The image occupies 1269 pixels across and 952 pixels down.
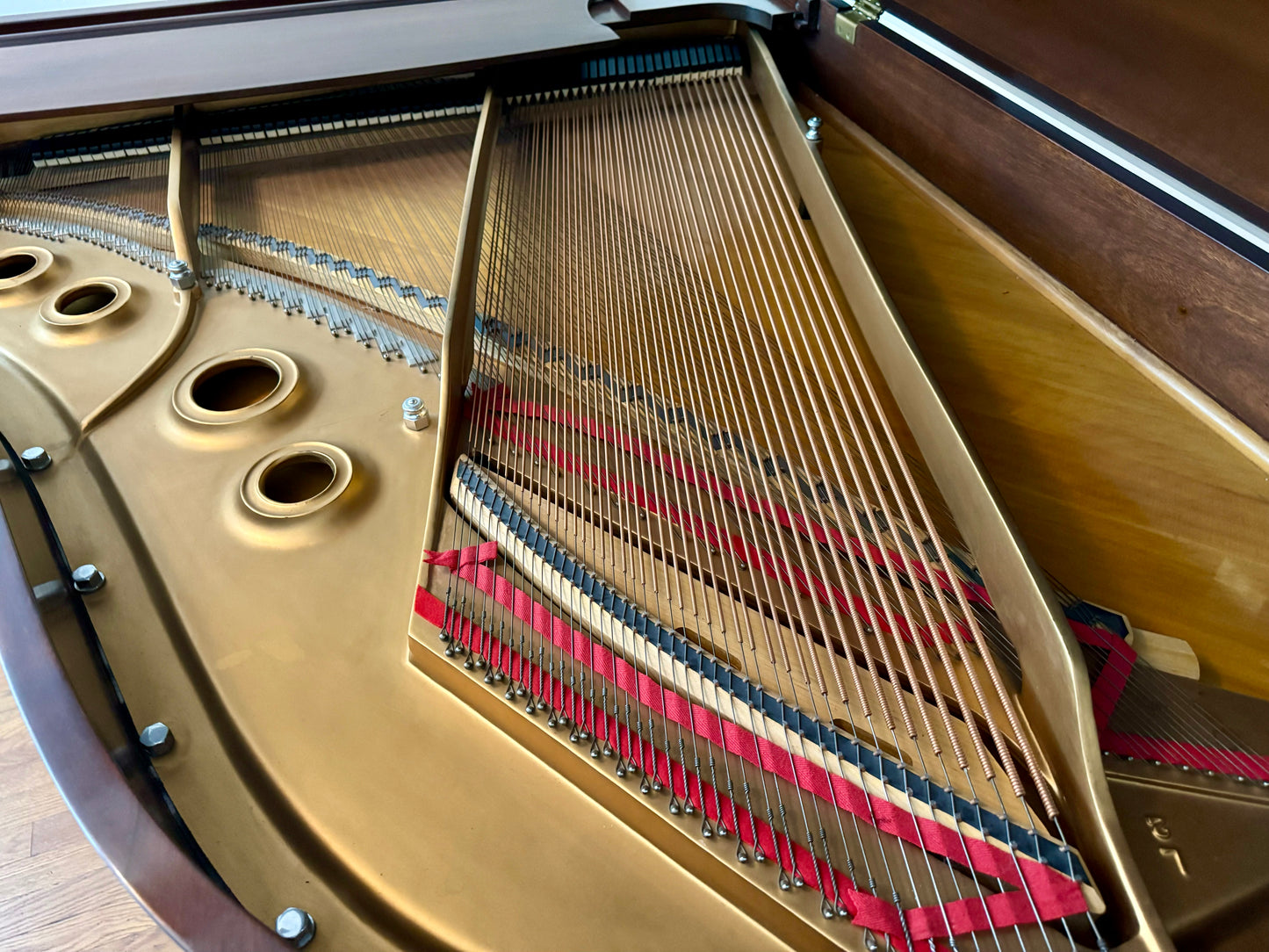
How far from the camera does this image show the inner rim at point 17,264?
229cm

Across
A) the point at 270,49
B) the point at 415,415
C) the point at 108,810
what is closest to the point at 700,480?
the point at 415,415

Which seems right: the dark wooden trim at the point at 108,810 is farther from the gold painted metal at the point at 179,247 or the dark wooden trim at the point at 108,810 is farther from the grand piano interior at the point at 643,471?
the gold painted metal at the point at 179,247

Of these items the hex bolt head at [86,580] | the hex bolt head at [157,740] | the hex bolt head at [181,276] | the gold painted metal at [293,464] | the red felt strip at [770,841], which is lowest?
the hex bolt head at [157,740]

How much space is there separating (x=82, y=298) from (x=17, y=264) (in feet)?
0.84

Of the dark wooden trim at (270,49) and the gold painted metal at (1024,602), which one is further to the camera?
the dark wooden trim at (270,49)

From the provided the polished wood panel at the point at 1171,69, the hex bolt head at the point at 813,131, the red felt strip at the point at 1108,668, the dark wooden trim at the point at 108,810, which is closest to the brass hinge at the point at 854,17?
the hex bolt head at the point at 813,131

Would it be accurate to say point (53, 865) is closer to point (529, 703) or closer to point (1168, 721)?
point (529, 703)

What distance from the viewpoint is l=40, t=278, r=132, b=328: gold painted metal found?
2.05m

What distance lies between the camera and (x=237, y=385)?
2.07 m

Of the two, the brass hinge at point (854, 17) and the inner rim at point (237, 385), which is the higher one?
the brass hinge at point (854, 17)

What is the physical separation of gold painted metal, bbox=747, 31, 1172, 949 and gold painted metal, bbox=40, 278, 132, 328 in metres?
1.76

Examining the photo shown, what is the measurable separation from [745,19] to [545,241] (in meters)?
1.08

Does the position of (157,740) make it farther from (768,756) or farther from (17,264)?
(17,264)

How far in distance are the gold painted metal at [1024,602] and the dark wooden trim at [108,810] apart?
37.2 inches
